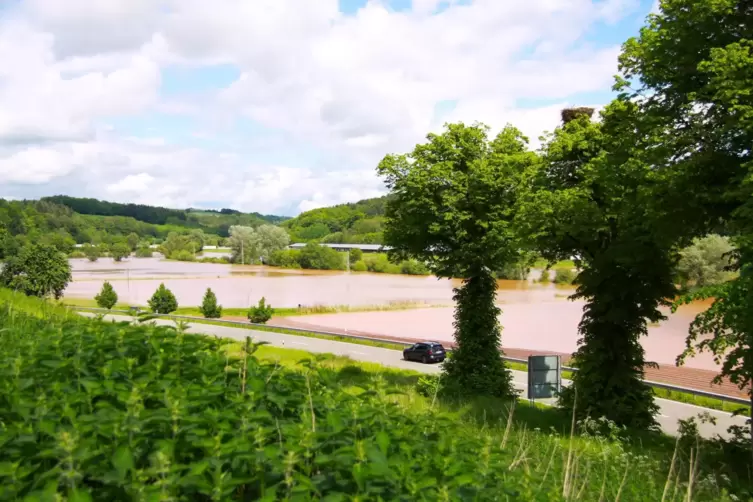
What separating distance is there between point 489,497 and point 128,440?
5.02 ft

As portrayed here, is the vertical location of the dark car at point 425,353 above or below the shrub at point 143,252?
below

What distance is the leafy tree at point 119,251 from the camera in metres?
140

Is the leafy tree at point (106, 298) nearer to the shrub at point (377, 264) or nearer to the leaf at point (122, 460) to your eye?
the shrub at point (377, 264)

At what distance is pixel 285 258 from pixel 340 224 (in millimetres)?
57059

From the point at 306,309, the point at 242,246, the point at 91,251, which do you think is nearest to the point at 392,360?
the point at 306,309

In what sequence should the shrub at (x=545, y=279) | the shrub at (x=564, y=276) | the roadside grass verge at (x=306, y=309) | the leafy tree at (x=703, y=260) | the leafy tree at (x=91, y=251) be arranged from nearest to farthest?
1. the leafy tree at (x=703, y=260)
2. the roadside grass verge at (x=306, y=309)
3. the shrub at (x=564, y=276)
4. the shrub at (x=545, y=279)
5. the leafy tree at (x=91, y=251)

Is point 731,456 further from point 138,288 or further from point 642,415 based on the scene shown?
point 138,288

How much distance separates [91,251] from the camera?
137m

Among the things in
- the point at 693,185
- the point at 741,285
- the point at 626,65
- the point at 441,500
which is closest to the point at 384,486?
the point at 441,500

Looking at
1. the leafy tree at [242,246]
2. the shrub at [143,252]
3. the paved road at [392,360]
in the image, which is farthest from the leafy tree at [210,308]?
the shrub at [143,252]

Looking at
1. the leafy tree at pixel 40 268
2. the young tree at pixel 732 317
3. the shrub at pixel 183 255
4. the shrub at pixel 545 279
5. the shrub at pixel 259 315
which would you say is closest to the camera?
the young tree at pixel 732 317

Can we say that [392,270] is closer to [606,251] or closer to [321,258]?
[321,258]

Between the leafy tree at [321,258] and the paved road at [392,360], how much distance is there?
2785 inches

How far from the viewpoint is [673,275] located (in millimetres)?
14836
